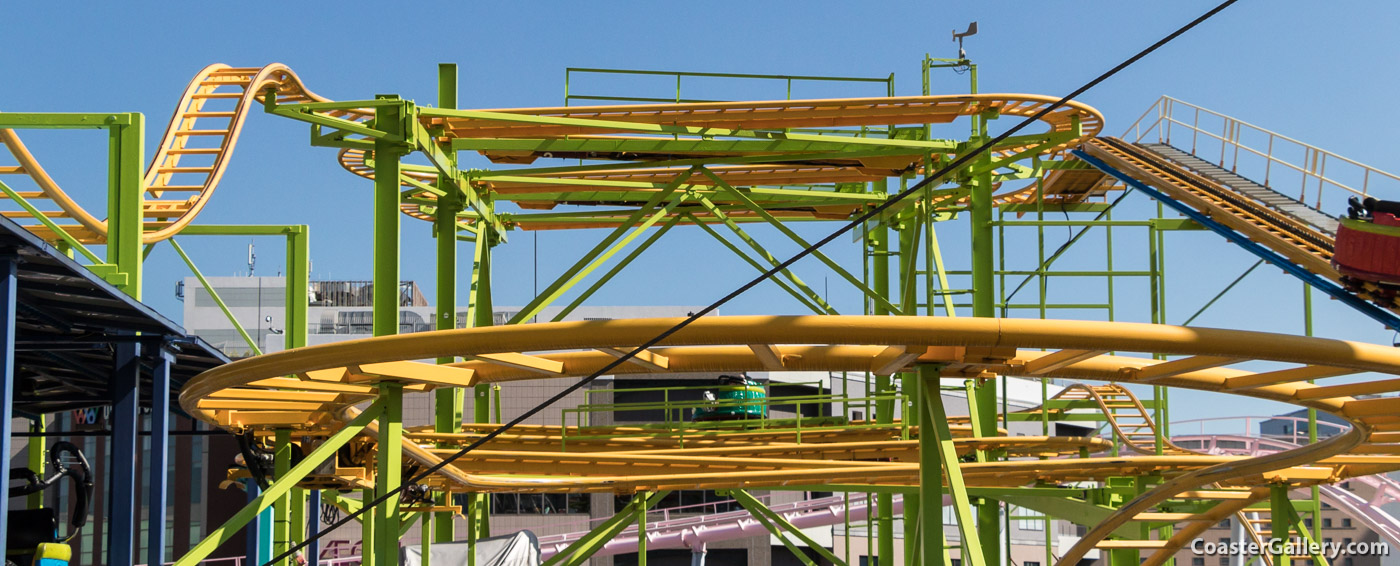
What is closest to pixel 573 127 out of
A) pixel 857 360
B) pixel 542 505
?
pixel 857 360

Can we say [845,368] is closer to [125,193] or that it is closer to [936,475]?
[936,475]

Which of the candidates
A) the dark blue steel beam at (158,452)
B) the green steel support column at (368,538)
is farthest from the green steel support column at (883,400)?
the dark blue steel beam at (158,452)

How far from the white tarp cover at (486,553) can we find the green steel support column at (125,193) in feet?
24.3

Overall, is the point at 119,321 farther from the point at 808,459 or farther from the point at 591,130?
the point at 808,459

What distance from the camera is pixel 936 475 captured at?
10.6 metres

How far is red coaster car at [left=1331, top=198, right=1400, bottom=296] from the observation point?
56.8 ft

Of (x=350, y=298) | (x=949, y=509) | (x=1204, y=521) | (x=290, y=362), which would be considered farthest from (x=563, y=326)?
(x=350, y=298)

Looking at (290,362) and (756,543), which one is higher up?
(290,362)

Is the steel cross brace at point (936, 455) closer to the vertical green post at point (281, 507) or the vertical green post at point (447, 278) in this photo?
the vertical green post at point (281, 507)

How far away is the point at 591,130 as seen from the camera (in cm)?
1825

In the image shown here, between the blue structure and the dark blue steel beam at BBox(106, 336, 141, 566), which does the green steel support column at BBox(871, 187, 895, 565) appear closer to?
the blue structure

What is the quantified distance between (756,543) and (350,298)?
36.9m

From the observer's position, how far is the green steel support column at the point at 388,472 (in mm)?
10836

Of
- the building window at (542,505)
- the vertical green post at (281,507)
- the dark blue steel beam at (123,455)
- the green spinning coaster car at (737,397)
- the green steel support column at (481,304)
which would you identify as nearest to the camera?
the dark blue steel beam at (123,455)
